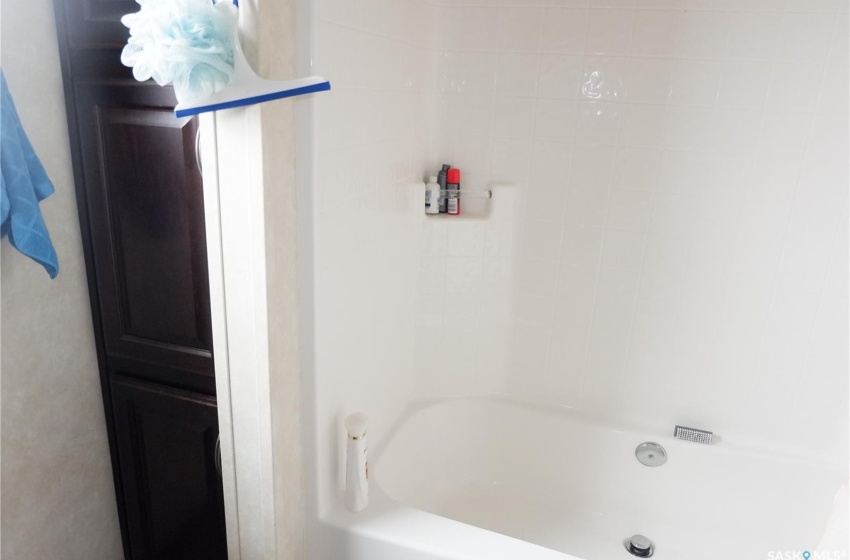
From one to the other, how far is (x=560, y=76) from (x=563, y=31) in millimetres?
129

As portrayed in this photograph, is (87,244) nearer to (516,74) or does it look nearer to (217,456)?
(217,456)

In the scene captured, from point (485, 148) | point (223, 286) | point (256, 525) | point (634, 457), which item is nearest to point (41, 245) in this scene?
point (223, 286)

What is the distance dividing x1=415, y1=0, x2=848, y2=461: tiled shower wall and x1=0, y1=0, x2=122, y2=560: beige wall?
3.26 feet

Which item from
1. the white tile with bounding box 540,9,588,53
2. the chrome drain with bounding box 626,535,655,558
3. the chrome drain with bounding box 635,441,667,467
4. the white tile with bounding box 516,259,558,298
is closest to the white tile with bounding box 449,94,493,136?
the white tile with bounding box 540,9,588,53

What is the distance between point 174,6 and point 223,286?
1.68ft

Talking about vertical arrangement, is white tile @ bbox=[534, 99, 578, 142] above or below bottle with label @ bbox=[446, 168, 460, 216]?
above

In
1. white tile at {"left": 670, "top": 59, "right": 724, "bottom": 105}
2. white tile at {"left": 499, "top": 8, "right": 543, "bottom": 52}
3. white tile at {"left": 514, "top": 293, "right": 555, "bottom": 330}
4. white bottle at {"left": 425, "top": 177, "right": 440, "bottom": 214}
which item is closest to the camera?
white tile at {"left": 670, "top": 59, "right": 724, "bottom": 105}

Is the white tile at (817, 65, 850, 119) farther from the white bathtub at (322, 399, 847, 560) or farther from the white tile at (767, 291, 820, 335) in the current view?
the white bathtub at (322, 399, 847, 560)

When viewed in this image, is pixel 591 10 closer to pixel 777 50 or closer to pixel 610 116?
pixel 610 116

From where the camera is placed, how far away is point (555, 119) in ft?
6.26

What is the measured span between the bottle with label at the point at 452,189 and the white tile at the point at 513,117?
19 cm

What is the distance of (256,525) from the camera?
52.1 inches

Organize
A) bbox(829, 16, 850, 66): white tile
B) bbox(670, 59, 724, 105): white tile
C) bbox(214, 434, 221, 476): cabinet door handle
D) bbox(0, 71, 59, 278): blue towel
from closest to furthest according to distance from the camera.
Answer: bbox(0, 71, 59, 278): blue towel < bbox(214, 434, 221, 476): cabinet door handle < bbox(829, 16, 850, 66): white tile < bbox(670, 59, 724, 105): white tile

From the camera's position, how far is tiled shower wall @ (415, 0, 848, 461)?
1.73 m
